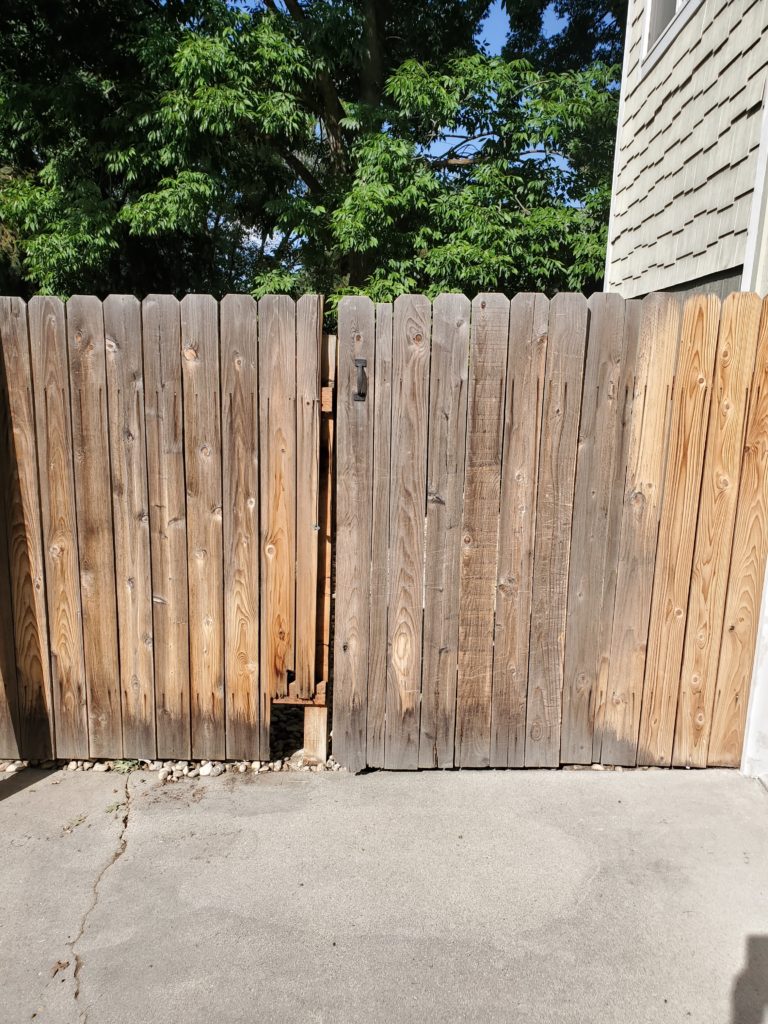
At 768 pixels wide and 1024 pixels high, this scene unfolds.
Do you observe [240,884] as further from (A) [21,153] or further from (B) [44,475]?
(A) [21,153]

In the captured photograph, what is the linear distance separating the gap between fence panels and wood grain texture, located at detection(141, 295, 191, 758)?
0.04 ft

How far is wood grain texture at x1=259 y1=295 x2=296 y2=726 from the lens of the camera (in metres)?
2.97

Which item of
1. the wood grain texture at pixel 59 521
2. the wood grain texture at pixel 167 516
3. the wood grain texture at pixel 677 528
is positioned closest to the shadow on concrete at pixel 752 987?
the wood grain texture at pixel 677 528

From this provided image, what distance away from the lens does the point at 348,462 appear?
308 centimetres

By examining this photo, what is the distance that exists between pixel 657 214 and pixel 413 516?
349cm

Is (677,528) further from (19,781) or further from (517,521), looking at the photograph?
(19,781)

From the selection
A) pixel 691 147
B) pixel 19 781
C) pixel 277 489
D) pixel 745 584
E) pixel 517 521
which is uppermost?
pixel 691 147

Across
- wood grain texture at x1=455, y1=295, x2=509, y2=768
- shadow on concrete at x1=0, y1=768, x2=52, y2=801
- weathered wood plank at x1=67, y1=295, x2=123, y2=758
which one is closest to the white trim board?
wood grain texture at x1=455, y1=295, x2=509, y2=768

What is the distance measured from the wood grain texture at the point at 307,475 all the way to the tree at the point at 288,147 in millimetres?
8809

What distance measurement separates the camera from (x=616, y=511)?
311 cm

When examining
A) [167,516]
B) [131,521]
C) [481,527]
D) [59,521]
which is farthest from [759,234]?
[59,521]

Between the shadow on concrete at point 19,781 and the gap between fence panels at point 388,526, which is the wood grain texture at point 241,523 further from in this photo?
the shadow on concrete at point 19,781

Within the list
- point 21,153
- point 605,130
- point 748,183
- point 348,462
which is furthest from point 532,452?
point 21,153

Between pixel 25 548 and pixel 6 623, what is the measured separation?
0.33 m
